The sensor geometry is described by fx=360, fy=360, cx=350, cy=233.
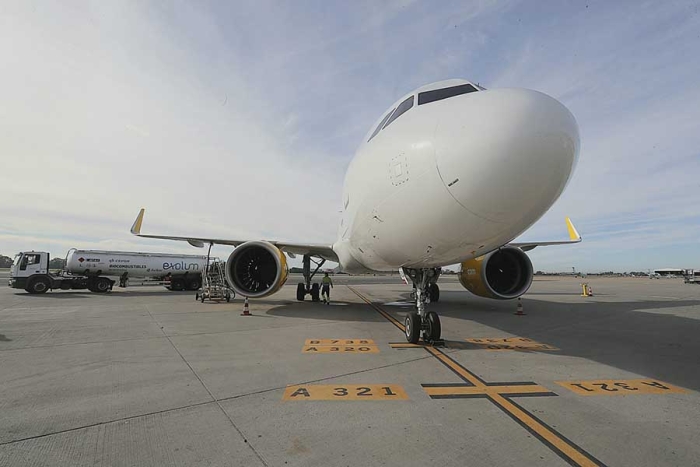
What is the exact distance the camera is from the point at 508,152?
134 inches

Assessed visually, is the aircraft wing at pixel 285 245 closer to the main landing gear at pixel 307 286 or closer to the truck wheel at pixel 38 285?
the main landing gear at pixel 307 286

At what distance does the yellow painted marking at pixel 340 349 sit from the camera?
5682mm

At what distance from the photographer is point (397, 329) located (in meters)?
7.93

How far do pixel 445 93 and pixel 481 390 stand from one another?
3702 mm

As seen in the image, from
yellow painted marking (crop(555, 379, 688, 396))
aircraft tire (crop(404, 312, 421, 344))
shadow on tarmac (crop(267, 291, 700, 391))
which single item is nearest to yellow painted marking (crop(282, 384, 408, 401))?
yellow painted marking (crop(555, 379, 688, 396))

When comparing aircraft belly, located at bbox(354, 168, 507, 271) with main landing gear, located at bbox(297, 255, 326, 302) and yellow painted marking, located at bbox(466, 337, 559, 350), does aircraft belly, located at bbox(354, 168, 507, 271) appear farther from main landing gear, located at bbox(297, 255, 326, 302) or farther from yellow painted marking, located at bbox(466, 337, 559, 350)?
main landing gear, located at bbox(297, 255, 326, 302)

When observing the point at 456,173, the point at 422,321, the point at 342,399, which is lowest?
the point at 342,399

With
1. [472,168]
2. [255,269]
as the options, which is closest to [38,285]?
[255,269]

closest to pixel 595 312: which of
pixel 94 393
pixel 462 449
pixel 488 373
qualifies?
pixel 488 373

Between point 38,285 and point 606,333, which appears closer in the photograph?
point 606,333

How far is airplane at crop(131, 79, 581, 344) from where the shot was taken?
11.3 feet

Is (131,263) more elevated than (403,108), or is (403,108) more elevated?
(403,108)

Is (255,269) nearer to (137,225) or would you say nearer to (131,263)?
(137,225)

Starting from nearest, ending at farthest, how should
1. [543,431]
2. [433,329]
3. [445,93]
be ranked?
[543,431] → [445,93] → [433,329]
